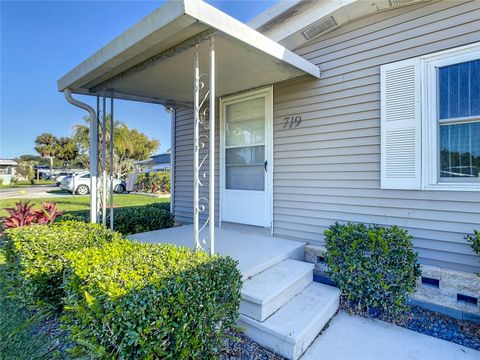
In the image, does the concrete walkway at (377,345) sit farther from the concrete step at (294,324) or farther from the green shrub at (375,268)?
the green shrub at (375,268)

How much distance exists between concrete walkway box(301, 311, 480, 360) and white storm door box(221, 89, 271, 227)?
1.96 metres

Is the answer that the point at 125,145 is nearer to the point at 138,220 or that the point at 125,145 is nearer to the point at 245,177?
the point at 138,220

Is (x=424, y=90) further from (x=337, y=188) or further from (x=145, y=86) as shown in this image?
(x=145, y=86)

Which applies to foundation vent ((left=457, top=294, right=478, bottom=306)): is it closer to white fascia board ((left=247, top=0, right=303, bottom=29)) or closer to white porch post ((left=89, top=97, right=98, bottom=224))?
white fascia board ((left=247, top=0, right=303, bottom=29))

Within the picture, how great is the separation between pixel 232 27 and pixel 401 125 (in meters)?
2.15

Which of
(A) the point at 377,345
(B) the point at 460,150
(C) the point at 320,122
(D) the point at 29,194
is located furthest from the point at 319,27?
(D) the point at 29,194

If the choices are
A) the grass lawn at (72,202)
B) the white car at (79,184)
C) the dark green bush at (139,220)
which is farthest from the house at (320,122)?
the white car at (79,184)

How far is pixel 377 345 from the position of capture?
7.45 ft

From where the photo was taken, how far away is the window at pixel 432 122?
2.70 m

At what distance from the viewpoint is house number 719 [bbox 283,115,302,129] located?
388cm

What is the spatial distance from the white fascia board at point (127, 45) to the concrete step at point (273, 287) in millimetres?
2429

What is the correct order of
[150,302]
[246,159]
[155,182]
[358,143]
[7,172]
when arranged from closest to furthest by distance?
[150,302], [358,143], [246,159], [155,182], [7,172]

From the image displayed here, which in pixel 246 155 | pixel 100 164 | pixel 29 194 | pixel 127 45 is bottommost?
pixel 29 194

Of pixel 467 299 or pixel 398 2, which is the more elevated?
pixel 398 2
